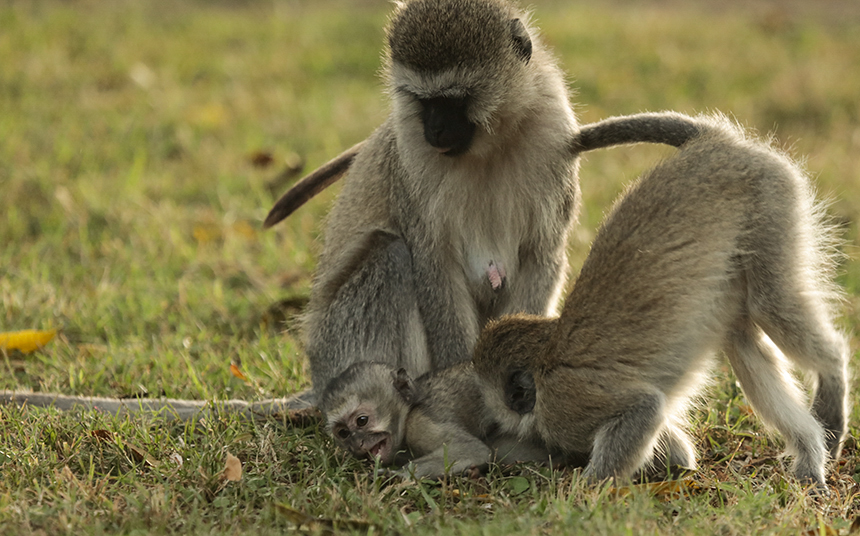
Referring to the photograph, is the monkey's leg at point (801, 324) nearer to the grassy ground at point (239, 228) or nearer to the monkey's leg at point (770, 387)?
the monkey's leg at point (770, 387)

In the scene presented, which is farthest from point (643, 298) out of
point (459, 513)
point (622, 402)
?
point (459, 513)

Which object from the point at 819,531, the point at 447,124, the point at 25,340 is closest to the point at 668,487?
the point at 819,531

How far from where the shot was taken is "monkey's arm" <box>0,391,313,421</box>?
405 cm

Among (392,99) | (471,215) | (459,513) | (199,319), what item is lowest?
(199,319)

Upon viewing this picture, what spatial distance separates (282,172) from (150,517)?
471 centimetres

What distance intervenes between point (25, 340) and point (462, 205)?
8.02 ft

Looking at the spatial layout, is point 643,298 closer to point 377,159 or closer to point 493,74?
point 493,74

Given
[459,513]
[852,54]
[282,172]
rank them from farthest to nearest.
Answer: [852,54] < [282,172] < [459,513]

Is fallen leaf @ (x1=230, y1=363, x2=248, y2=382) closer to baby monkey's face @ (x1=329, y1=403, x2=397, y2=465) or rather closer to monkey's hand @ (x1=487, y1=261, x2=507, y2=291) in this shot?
baby monkey's face @ (x1=329, y1=403, x2=397, y2=465)

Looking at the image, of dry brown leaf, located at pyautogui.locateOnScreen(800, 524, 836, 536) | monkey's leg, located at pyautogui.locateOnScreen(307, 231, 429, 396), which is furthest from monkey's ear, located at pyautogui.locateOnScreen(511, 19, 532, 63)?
dry brown leaf, located at pyautogui.locateOnScreen(800, 524, 836, 536)

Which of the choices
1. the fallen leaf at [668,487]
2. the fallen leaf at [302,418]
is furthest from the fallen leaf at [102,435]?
the fallen leaf at [668,487]

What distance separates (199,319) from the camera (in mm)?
5535

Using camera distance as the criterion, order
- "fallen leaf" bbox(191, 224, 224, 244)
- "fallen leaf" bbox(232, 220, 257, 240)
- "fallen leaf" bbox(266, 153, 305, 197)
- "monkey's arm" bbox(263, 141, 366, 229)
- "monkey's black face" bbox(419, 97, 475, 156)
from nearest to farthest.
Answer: "monkey's black face" bbox(419, 97, 475, 156), "monkey's arm" bbox(263, 141, 366, 229), "fallen leaf" bbox(191, 224, 224, 244), "fallen leaf" bbox(232, 220, 257, 240), "fallen leaf" bbox(266, 153, 305, 197)

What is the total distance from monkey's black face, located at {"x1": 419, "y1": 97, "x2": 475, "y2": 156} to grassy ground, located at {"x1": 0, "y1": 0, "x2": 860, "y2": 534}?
4.54 feet
